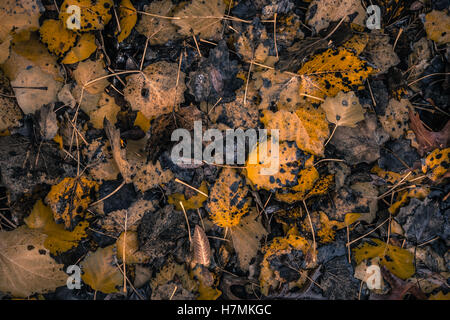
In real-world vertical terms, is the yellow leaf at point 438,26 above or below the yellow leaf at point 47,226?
above

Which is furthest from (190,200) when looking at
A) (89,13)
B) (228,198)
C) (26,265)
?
(89,13)

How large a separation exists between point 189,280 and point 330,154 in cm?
80

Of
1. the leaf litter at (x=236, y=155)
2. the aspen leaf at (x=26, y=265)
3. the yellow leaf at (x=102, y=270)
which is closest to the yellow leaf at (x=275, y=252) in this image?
the leaf litter at (x=236, y=155)

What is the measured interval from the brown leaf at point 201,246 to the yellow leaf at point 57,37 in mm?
905

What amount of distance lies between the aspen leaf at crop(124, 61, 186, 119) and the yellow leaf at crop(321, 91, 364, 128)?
1.90ft

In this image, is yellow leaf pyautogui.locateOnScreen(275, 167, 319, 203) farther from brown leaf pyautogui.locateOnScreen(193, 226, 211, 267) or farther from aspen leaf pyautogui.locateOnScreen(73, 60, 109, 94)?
aspen leaf pyautogui.locateOnScreen(73, 60, 109, 94)

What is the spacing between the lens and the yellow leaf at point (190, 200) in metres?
1.03

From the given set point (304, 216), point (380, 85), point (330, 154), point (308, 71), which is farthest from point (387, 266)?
point (308, 71)

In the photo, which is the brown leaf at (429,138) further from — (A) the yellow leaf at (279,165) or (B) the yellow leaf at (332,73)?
(A) the yellow leaf at (279,165)

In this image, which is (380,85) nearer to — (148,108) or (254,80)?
(254,80)

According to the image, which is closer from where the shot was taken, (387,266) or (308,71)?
(308,71)

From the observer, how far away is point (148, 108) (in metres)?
0.97

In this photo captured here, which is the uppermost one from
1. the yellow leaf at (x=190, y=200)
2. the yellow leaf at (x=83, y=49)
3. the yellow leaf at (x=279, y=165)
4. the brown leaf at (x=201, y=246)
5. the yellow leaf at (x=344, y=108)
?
the yellow leaf at (x=83, y=49)

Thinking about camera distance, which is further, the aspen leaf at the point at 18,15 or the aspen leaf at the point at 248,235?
the aspen leaf at the point at 248,235
